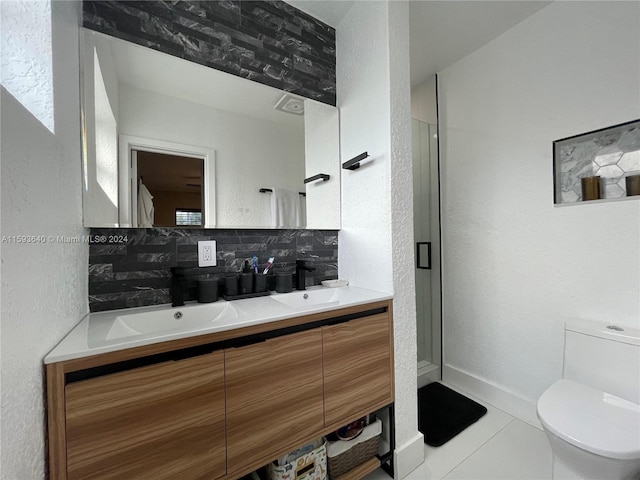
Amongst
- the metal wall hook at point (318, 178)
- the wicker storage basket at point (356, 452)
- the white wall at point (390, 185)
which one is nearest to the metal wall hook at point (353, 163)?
the white wall at point (390, 185)

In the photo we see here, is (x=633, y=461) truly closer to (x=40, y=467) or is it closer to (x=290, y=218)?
(x=290, y=218)

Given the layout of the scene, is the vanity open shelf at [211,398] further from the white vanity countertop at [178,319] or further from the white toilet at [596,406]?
the white toilet at [596,406]

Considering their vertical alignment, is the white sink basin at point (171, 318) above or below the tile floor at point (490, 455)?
above

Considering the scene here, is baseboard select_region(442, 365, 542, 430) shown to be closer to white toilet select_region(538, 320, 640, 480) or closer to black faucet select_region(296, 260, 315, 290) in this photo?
white toilet select_region(538, 320, 640, 480)

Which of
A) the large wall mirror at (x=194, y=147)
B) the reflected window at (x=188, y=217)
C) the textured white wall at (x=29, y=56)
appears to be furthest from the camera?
the reflected window at (x=188, y=217)

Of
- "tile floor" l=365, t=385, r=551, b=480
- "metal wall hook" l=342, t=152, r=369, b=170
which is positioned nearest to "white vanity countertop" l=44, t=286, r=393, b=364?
"metal wall hook" l=342, t=152, r=369, b=170

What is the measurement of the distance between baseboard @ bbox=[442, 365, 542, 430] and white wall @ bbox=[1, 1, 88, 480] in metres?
2.37

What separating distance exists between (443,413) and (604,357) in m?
0.98

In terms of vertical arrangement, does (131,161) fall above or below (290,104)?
below

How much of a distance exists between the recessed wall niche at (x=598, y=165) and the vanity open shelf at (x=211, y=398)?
1.45m

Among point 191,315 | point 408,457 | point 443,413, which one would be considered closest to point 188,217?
point 191,315

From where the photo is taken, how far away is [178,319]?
1146 mm

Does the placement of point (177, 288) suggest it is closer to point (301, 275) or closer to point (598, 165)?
point (301, 275)

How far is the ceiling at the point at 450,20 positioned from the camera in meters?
1.57
